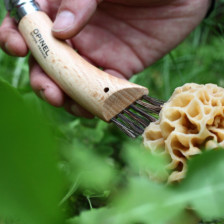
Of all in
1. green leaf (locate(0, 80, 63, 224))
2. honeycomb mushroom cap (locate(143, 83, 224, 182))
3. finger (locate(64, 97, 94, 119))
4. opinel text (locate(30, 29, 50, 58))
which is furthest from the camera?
finger (locate(64, 97, 94, 119))

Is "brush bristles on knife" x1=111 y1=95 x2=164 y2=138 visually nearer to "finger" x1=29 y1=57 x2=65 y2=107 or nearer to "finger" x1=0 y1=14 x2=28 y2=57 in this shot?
"finger" x1=29 y1=57 x2=65 y2=107

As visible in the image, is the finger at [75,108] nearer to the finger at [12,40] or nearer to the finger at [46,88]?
the finger at [46,88]

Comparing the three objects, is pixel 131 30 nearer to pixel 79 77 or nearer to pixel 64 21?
pixel 64 21

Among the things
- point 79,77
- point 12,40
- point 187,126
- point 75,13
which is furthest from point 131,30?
point 187,126

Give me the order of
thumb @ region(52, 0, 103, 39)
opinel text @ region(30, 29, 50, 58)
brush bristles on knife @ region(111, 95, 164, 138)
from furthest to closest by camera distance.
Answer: thumb @ region(52, 0, 103, 39) → opinel text @ region(30, 29, 50, 58) → brush bristles on knife @ region(111, 95, 164, 138)

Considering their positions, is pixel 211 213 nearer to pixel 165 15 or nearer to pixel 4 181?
pixel 4 181

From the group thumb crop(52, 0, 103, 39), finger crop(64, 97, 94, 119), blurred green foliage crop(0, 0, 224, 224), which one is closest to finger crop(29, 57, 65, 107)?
finger crop(64, 97, 94, 119)

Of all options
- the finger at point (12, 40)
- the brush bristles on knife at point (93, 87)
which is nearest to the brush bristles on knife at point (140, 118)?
the brush bristles on knife at point (93, 87)

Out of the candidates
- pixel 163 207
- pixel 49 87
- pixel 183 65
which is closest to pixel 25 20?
pixel 49 87
